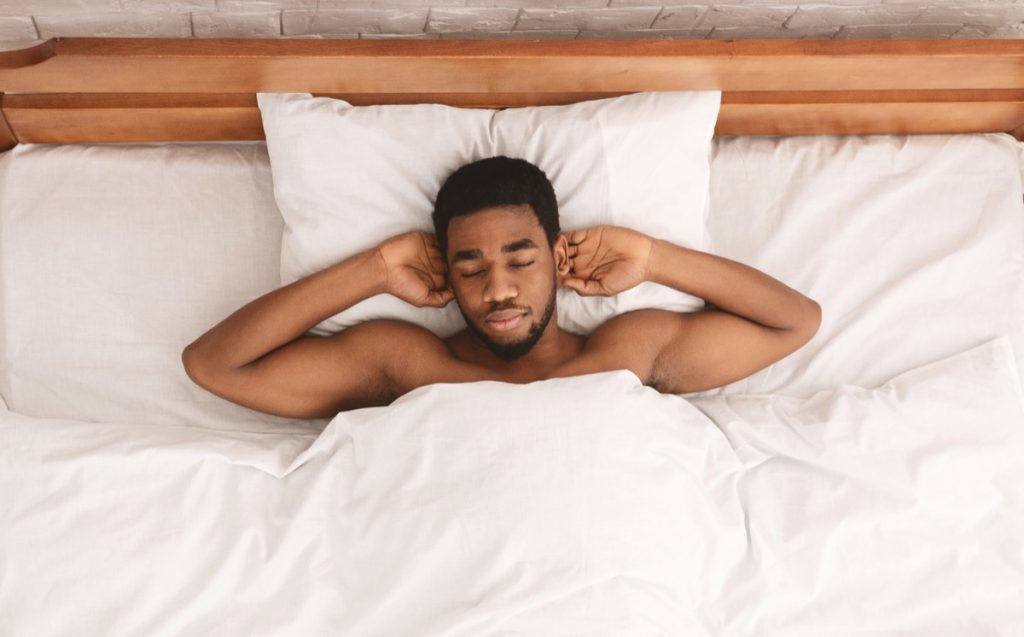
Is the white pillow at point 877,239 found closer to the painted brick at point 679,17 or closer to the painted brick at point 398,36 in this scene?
the painted brick at point 679,17

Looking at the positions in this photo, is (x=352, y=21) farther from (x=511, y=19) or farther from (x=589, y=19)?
(x=589, y=19)

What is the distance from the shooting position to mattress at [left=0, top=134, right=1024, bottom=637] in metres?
1.48

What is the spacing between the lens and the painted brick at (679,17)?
198 cm

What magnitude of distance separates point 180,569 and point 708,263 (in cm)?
118

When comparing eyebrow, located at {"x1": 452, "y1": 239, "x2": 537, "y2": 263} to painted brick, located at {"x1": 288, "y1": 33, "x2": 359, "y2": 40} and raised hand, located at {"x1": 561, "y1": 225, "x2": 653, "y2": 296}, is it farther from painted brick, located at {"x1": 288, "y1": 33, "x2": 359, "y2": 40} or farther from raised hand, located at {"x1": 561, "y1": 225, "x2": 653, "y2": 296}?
painted brick, located at {"x1": 288, "y1": 33, "x2": 359, "y2": 40}

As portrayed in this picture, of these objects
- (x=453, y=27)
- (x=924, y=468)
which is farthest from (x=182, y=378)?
(x=924, y=468)

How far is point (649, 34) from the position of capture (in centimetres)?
204

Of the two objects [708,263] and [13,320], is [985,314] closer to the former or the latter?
[708,263]

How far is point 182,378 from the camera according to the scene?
1.85 m

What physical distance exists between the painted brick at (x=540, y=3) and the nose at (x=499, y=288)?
623 millimetres

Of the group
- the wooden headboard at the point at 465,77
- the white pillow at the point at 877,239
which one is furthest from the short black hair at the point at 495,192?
the white pillow at the point at 877,239

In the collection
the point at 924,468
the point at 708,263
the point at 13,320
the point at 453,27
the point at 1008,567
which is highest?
the point at 453,27

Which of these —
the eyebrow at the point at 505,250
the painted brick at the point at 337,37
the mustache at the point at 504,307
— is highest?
the painted brick at the point at 337,37

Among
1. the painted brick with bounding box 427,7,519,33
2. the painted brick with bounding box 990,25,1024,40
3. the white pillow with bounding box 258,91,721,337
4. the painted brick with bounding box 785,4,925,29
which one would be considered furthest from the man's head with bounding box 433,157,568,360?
the painted brick with bounding box 990,25,1024,40
